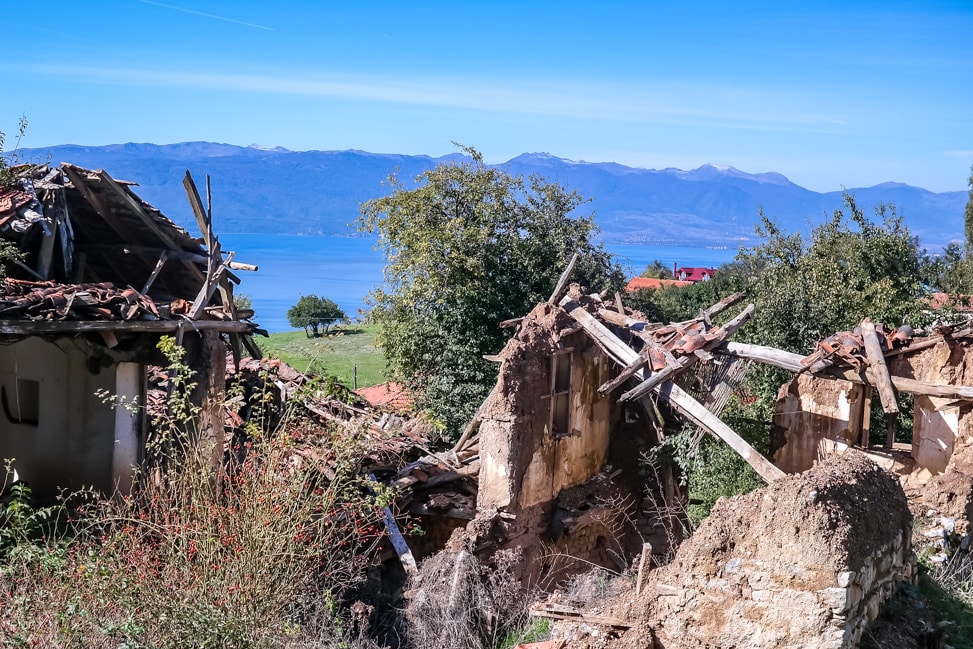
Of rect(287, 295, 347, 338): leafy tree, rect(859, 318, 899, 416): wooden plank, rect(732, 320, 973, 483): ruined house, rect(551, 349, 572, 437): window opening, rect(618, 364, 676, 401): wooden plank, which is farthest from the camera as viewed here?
rect(287, 295, 347, 338): leafy tree

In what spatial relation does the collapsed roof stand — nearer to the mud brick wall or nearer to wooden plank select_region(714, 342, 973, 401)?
wooden plank select_region(714, 342, 973, 401)

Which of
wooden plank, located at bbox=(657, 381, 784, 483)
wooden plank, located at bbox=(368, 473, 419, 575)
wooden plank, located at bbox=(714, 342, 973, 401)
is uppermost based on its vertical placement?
wooden plank, located at bbox=(714, 342, 973, 401)

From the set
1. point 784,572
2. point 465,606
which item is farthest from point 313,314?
point 784,572

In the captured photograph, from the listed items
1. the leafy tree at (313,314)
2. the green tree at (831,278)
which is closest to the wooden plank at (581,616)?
the green tree at (831,278)

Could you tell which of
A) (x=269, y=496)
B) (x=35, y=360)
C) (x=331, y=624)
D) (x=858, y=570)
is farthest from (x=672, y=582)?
(x=35, y=360)

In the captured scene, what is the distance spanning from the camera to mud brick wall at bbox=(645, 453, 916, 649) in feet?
22.9

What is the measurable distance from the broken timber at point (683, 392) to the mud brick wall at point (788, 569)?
445 cm

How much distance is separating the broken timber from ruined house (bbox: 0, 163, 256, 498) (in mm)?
5205

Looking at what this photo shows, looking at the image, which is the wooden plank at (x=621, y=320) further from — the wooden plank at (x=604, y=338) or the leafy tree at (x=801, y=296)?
the leafy tree at (x=801, y=296)

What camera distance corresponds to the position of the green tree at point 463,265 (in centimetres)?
2419

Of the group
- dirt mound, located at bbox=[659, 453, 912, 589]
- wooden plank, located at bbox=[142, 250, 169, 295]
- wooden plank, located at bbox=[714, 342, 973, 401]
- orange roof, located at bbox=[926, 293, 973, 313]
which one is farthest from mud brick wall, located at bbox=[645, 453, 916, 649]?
orange roof, located at bbox=[926, 293, 973, 313]

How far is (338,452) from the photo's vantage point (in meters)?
10.1

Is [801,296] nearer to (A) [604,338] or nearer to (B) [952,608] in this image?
(A) [604,338]

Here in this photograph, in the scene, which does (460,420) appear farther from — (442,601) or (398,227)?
(442,601)
